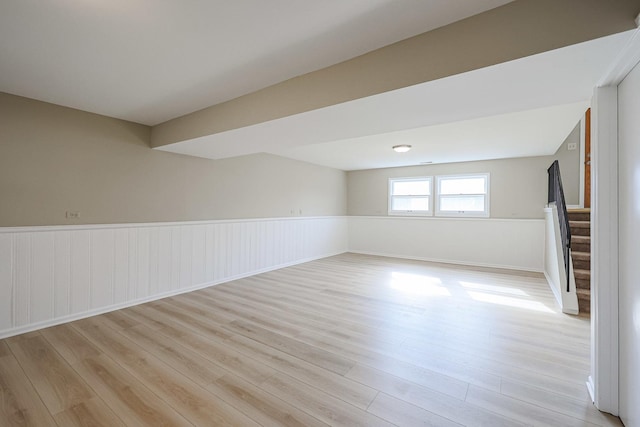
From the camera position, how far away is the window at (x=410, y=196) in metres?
6.98

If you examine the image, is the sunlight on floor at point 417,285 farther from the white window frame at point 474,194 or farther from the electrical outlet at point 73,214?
the electrical outlet at point 73,214

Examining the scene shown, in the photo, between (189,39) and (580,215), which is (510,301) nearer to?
(580,215)

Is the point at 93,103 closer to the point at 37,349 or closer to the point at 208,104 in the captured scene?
the point at 208,104

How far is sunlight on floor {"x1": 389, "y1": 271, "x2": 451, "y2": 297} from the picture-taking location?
4.12m

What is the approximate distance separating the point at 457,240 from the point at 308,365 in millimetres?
5480

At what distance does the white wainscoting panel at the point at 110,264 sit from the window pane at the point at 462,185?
14.6 feet

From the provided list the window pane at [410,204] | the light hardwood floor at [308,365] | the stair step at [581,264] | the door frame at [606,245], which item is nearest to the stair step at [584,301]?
the light hardwood floor at [308,365]

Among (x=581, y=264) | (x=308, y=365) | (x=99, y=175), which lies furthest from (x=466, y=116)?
(x=99, y=175)

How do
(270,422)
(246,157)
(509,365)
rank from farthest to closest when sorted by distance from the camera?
(246,157), (509,365), (270,422)

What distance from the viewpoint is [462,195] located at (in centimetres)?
653

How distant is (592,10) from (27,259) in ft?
16.0

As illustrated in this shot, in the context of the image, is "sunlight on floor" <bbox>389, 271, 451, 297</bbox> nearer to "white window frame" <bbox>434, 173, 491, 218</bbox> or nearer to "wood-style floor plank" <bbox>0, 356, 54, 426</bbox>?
"white window frame" <bbox>434, 173, 491, 218</bbox>

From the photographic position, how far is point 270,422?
63.1 inches

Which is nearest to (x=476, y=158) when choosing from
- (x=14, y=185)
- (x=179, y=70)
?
(x=179, y=70)
